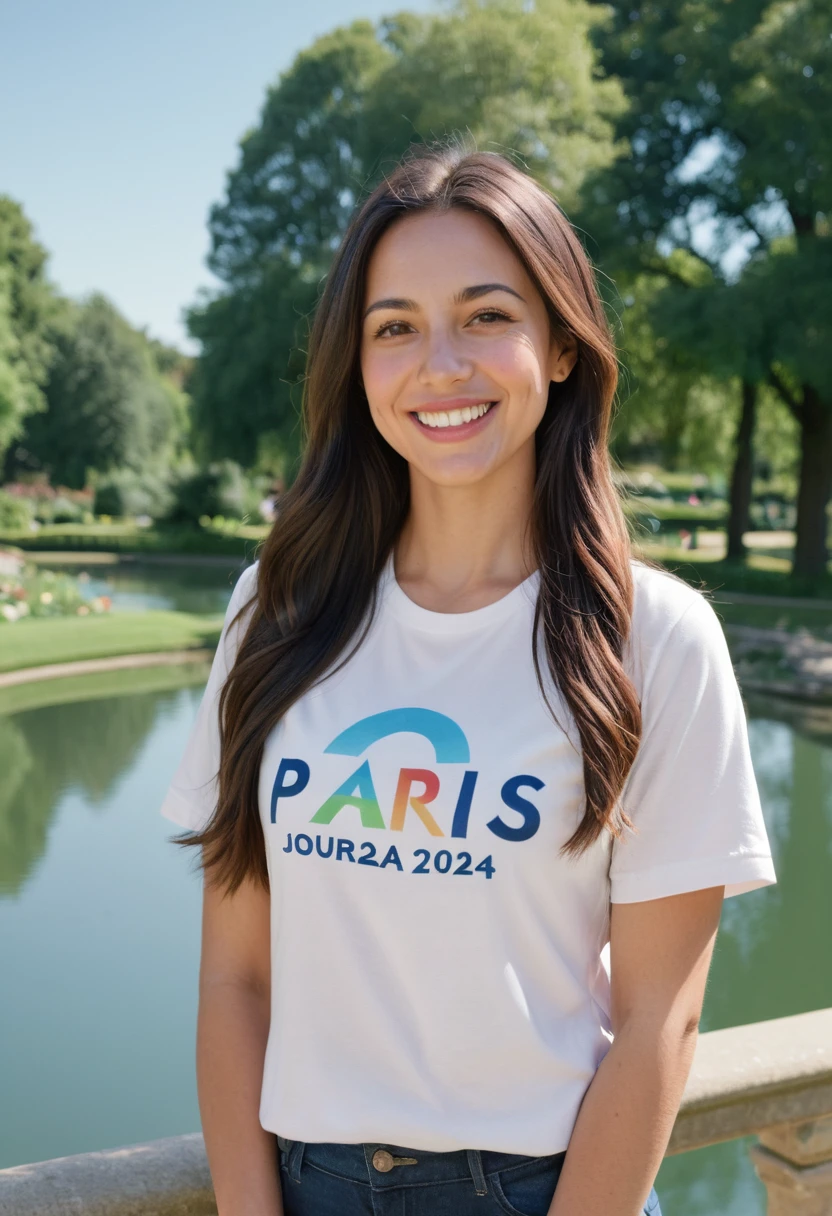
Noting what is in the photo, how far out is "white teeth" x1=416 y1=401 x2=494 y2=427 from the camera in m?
1.43

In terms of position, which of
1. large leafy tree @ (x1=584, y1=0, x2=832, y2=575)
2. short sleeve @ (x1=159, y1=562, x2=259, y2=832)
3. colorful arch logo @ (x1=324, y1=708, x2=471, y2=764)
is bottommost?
short sleeve @ (x1=159, y1=562, x2=259, y2=832)

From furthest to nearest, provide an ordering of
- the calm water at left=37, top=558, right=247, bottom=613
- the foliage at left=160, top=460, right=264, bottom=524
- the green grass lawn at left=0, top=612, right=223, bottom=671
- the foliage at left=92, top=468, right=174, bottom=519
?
the foliage at left=92, top=468, right=174, bottom=519, the foliage at left=160, top=460, right=264, bottom=524, the calm water at left=37, top=558, right=247, bottom=613, the green grass lawn at left=0, top=612, right=223, bottom=671

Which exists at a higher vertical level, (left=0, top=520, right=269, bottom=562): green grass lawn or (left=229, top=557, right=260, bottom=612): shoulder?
(left=229, top=557, right=260, bottom=612): shoulder

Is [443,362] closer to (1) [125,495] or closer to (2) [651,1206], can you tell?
(2) [651,1206]

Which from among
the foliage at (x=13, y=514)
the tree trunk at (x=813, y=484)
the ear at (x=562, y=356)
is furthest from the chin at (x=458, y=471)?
the foliage at (x=13, y=514)

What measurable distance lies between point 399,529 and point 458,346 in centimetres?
32

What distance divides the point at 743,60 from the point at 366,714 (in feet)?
58.1

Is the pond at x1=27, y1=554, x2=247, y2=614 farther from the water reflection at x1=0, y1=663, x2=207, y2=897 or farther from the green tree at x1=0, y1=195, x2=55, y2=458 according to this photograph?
the green tree at x1=0, y1=195, x2=55, y2=458

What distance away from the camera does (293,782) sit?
4.46 ft

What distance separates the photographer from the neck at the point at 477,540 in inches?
58.9

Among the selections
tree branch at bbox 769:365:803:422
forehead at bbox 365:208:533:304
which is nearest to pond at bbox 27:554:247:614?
tree branch at bbox 769:365:803:422

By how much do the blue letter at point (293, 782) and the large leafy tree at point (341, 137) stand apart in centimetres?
1580

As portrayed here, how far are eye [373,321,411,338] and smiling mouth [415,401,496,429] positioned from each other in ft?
0.37

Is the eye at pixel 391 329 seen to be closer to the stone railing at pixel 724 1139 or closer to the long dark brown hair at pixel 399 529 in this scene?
the long dark brown hair at pixel 399 529
